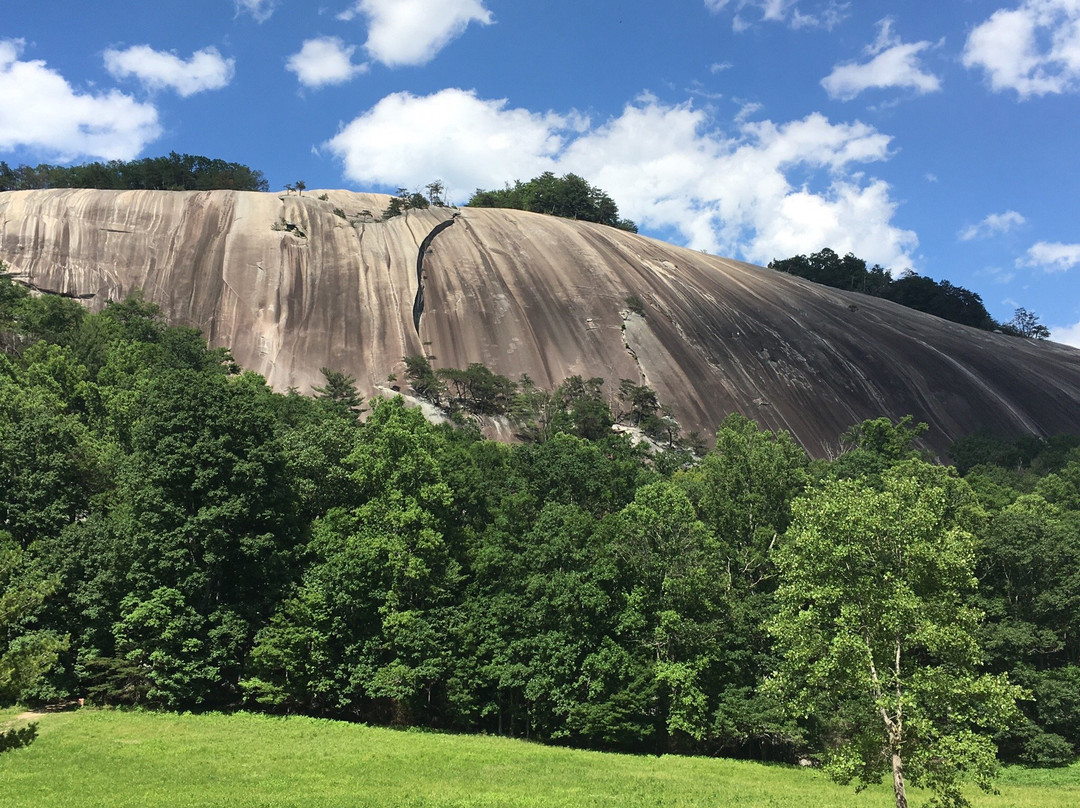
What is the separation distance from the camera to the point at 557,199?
94688mm

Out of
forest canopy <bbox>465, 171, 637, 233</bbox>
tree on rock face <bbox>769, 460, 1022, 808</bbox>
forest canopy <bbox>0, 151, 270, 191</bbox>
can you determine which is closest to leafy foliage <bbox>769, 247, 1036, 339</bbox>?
forest canopy <bbox>465, 171, 637, 233</bbox>

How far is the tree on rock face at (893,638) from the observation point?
15953 millimetres

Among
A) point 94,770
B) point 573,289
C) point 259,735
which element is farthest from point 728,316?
point 94,770

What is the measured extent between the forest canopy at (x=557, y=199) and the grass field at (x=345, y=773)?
74068 mm

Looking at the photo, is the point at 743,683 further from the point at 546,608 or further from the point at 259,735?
the point at 259,735

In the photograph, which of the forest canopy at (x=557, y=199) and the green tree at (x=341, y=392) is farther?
the forest canopy at (x=557, y=199)

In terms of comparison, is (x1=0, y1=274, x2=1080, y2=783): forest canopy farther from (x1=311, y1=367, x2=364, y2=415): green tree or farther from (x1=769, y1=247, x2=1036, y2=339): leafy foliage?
(x1=769, y1=247, x2=1036, y2=339): leafy foliage

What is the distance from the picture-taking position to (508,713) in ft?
104

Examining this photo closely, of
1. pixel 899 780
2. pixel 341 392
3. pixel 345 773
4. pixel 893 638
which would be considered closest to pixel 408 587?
pixel 345 773

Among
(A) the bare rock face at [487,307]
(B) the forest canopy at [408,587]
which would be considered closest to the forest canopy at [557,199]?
(A) the bare rock face at [487,307]

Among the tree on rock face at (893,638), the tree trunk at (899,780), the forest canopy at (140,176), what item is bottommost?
the tree trunk at (899,780)

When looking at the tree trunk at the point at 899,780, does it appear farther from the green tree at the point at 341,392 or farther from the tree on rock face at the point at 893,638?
the green tree at the point at 341,392

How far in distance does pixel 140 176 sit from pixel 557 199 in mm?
43381

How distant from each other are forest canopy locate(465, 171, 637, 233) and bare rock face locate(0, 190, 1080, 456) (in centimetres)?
1880
